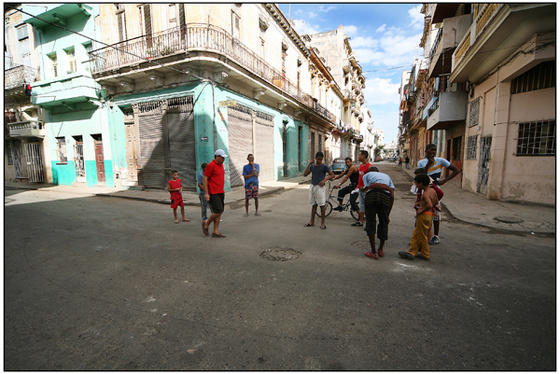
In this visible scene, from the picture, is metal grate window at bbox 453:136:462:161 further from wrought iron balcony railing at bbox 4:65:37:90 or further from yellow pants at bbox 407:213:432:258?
wrought iron balcony railing at bbox 4:65:37:90

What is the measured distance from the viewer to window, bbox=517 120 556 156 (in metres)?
7.81

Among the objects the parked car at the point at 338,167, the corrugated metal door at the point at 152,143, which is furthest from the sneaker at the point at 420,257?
the parked car at the point at 338,167

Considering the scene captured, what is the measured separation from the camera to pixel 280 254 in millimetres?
4359

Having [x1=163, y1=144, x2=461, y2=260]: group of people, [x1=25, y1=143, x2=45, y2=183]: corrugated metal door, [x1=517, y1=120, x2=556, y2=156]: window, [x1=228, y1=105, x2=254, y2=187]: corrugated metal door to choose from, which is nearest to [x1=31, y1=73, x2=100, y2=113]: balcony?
[x1=25, y1=143, x2=45, y2=183]: corrugated metal door

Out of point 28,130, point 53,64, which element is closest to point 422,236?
point 53,64

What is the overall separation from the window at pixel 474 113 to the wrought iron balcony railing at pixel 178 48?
33.4 feet

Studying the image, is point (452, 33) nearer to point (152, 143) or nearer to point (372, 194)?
point (372, 194)

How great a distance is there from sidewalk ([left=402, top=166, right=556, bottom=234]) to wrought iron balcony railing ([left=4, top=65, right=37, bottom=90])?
23376mm

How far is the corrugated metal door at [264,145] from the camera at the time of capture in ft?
49.6

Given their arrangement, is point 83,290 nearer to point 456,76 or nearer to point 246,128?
point 246,128

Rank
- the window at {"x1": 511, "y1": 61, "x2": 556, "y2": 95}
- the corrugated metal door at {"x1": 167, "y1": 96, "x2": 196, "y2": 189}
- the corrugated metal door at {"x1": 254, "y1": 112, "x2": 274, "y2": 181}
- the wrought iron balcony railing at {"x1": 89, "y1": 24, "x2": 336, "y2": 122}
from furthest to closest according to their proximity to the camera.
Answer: the corrugated metal door at {"x1": 254, "y1": 112, "x2": 274, "y2": 181} → the corrugated metal door at {"x1": 167, "y1": 96, "x2": 196, "y2": 189} → the wrought iron balcony railing at {"x1": 89, "y1": 24, "x2": 336, "y2": 122} → the window at {"x1": 511, "y1": 61, "x2": 556, "y2": 95}

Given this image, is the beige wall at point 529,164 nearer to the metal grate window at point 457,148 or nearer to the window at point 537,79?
the window at point 537,79

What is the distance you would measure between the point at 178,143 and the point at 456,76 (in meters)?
12.7

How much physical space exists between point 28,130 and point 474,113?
81.2 feet
